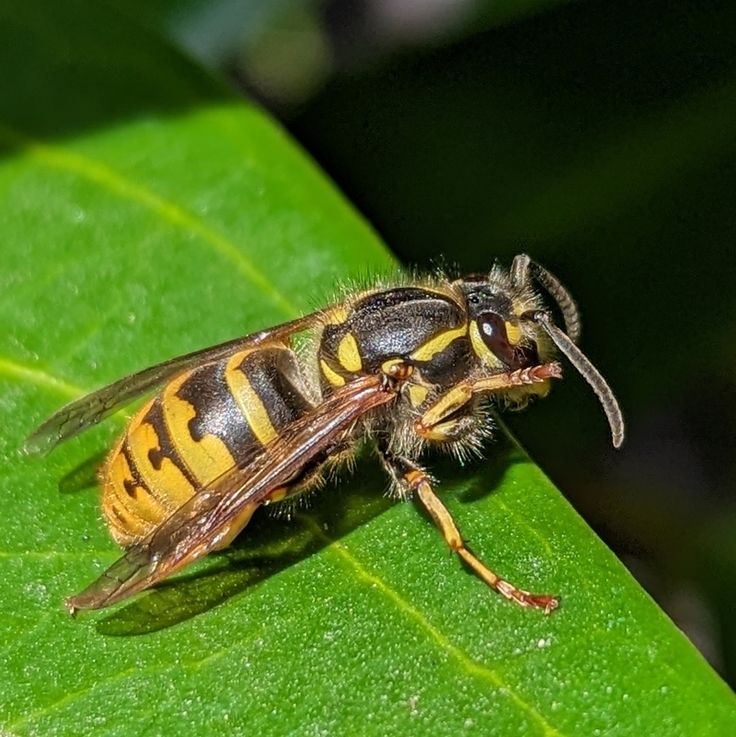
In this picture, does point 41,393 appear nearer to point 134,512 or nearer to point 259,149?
point 134,512

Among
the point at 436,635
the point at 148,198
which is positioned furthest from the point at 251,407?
the point at 148,198

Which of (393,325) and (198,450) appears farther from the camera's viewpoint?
(393,325)

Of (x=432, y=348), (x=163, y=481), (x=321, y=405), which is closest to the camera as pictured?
(x=163, y=481)

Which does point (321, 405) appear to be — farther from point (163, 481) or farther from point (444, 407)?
point (163, 481)

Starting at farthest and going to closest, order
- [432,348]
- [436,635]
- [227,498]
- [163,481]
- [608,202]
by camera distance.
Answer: [608,202] < [432,348] < [163,481] < [227,498] < [436,635]

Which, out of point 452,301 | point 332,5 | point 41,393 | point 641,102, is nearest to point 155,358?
point 41,393

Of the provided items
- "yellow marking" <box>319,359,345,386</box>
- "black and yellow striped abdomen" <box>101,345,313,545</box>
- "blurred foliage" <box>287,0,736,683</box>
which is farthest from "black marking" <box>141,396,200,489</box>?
"blurred foliage" <box>287,0,736,683</box>

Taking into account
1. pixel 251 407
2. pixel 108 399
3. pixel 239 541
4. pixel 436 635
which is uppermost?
pixel 108 399
